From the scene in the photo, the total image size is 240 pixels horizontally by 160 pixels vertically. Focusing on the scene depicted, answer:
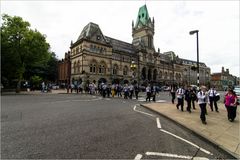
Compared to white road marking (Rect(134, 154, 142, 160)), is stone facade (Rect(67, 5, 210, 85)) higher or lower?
higher

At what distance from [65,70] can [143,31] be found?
29870mm

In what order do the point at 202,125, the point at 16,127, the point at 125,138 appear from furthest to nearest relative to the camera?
1. the point at 202,125
2. the point at 16,127
3. the point at 125,138

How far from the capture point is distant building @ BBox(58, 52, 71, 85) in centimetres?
5450

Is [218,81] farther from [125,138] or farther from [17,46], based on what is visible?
[125,138]

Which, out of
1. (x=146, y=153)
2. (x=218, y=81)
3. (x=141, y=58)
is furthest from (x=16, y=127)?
(x=218, y=81)

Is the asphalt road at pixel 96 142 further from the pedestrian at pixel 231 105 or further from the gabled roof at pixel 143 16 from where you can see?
the gabled roof at pixel 143 16

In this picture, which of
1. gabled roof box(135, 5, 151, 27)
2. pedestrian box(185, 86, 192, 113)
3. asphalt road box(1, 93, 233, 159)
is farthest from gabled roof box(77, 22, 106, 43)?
asphalt road box(1, 93, 233, 159)

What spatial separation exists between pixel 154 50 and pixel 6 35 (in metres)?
49.2

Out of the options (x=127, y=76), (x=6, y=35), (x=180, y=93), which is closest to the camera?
(x=180, y=93)

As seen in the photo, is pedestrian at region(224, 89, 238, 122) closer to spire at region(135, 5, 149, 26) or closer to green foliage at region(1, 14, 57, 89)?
green foliage at region(1, 14, 57, 89)

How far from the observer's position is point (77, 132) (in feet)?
20.7

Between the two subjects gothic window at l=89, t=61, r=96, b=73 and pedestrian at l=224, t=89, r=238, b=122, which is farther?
gothic window at l=89, t=61, r=96, b=73

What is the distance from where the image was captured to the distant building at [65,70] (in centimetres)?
5450

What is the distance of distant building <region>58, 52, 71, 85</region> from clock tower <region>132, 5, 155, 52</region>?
24.0 metres
